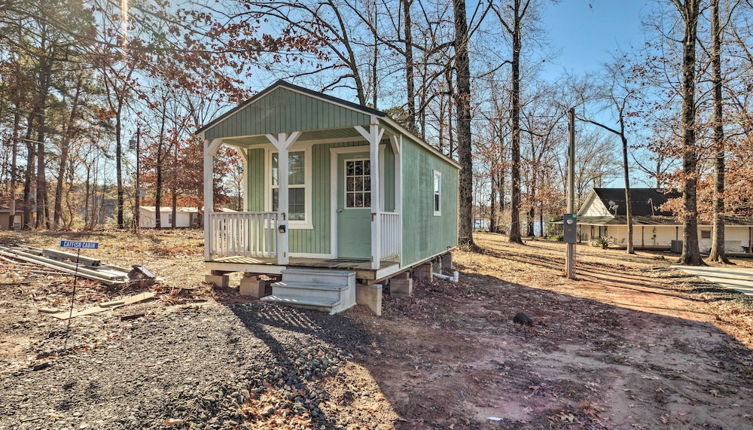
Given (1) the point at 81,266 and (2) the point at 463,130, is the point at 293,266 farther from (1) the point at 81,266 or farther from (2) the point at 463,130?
(2) the point at 463,130

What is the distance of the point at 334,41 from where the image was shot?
44.0ft

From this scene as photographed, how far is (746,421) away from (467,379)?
2268 millimetres

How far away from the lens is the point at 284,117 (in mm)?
6227

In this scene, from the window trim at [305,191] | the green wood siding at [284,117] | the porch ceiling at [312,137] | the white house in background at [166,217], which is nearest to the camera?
the green wood siding at [284,117]

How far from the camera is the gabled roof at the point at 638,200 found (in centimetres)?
2897

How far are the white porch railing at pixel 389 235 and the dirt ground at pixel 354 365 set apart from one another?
88cm

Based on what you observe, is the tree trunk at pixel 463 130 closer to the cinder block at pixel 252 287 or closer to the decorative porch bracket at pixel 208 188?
the decorative porch bracket at pixel 208 188

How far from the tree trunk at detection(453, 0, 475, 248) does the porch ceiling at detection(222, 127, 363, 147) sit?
8516mm

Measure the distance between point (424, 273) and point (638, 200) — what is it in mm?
28391

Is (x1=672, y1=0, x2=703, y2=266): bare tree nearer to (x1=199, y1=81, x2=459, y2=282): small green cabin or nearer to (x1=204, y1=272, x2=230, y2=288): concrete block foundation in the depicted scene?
(x1=199, y1=81, x2=459, y2=282): small green cabin

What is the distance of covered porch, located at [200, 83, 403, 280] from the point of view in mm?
6023

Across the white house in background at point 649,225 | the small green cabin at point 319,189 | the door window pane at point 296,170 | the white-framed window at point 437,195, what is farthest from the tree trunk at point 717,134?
the white house in background at point 649,225

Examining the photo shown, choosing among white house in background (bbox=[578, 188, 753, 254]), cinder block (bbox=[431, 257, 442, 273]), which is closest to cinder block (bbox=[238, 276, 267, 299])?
cinder block (bbox=[431, 257, 442, 273])

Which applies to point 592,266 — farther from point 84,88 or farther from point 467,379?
point 84,88
